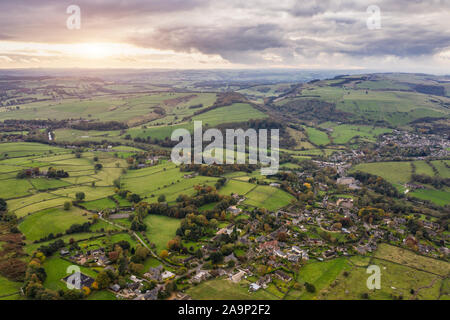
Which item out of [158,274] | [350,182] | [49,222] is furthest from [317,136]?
[49,222]

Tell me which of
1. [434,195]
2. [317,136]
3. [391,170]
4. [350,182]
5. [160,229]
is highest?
[317,136]

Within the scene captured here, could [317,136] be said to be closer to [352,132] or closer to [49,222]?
[352,132]

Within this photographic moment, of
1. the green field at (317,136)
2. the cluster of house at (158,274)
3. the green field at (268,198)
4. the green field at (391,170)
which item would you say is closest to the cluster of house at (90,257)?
the cluster of house at (158,274)

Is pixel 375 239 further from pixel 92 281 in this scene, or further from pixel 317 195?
pixel 92 281

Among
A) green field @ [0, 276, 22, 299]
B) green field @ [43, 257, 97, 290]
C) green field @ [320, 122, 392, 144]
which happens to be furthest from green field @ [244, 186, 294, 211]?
green field @ [320, 122, 392, 144]

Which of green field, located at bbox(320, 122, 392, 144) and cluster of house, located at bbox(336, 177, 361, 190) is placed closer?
cluster of house, located at bbox(336, 177, 361, 190)

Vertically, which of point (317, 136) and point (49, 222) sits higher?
point (317, 136)

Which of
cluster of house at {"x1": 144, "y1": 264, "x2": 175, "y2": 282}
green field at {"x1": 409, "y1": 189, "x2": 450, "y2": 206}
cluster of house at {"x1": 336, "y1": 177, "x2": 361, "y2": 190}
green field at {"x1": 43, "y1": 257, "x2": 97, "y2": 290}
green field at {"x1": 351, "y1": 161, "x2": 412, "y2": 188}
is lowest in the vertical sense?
cluster of house at {"x1": 144, "y1": 264, "x2": 175, "y2": 282}

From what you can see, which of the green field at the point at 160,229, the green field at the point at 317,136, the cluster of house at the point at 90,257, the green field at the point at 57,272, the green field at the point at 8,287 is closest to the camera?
the green field at the point at 8,287

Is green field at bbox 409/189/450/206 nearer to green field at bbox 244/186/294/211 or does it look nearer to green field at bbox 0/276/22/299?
green field at bbox 244/186/294/211

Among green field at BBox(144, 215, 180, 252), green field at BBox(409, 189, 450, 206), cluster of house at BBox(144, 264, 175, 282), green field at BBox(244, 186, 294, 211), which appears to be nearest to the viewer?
cluster of house at BBox(144, 264, 175, 282)

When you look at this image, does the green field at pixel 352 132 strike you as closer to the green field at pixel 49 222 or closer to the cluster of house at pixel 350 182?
the cluster of house at pixel 350 182

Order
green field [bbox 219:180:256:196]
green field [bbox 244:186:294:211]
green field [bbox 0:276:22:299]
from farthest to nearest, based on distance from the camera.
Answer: green field [bbox 219:180:256:196]
green field [bbox 244:186:294:211]
green field [bbox 0:276:22:299]
